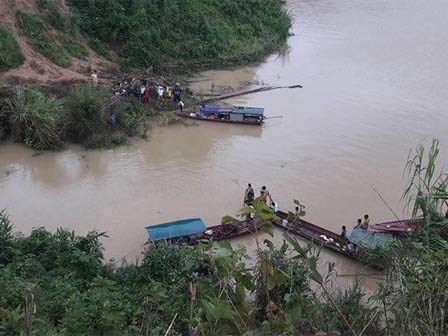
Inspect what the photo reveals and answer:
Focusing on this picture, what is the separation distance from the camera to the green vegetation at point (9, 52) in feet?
56.3

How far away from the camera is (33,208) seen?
1232 centimetres

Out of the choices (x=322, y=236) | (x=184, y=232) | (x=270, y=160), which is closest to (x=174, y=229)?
(x=184, y=232)

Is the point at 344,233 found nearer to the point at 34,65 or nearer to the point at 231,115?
the point at 231,115

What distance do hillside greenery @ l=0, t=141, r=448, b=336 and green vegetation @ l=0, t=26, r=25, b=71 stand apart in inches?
363

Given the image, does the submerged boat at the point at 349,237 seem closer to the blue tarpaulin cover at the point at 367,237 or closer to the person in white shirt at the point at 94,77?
the blue tarpaulin cover at the point at 367,237

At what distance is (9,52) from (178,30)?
25.8 feet

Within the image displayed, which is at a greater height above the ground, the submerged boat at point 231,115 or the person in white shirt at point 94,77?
the person in white shirt at point 94,77

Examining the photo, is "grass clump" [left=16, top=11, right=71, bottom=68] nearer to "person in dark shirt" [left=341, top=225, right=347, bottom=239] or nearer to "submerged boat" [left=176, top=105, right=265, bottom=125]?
"submerged boat" [left=176, top=105, right=265, bottom=125]

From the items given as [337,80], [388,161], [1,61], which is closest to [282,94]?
[337,80]

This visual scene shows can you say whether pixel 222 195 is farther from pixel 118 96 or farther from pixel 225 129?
pixel 118 96

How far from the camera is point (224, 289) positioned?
4.05 meters

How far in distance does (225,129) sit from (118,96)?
11.7ft

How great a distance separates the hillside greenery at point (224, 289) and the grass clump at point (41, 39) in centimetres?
1045

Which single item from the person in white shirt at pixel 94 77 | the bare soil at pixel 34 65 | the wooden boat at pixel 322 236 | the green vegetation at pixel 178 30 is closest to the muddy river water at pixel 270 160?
the wooden boat at pixel 322 236
